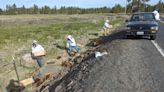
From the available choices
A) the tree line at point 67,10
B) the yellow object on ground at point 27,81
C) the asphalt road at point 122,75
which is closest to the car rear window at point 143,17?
the asphalt road at point 122,75

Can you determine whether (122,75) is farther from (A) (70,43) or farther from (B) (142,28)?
(B) (142,28)

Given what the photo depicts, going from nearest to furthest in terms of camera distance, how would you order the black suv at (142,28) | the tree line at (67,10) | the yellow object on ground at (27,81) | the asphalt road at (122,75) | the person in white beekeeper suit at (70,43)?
1. the asphalt road at (122,75)
2. the yellow object on ground at (27,81)
3. the person in white beekeeper suit at (70,43)
4. the black suv at (142,28)
5. the tree line at (67,10)

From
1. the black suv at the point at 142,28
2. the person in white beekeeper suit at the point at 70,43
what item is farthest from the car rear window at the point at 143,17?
the person in white beekeeper suit at the point at 70,43

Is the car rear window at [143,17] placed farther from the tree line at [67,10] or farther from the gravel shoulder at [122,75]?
the tree line at [67,10]

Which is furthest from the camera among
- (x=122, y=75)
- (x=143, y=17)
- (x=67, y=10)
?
(x=67, y=10)

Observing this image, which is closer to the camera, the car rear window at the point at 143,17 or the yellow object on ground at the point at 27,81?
the yellow object on ground at the point at 27,81

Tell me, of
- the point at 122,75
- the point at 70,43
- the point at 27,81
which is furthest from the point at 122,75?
the point at 70,43

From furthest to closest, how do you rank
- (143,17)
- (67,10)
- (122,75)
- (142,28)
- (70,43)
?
(67,10), (143,17), (142,28), (70,43), (122,75)

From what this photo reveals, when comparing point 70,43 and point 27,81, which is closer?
point 27,81

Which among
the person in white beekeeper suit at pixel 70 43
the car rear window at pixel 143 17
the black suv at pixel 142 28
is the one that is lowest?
the person in white beekeeper suit at pixel 70 43

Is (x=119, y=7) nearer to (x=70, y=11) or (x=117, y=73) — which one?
(x=70, y=11)

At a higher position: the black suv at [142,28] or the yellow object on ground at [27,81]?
the black suv at [142,28]

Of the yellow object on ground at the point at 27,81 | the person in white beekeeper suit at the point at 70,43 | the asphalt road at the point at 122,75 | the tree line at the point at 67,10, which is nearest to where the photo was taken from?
the asphalt road at the point at 122,75

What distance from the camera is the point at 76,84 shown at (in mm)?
9680
